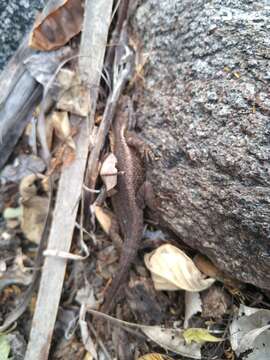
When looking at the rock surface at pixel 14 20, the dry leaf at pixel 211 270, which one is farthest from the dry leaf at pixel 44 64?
the dry leaf at pixel 211 270

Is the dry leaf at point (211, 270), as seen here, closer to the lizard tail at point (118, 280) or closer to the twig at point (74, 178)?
the lizard tail at point (118, 280)

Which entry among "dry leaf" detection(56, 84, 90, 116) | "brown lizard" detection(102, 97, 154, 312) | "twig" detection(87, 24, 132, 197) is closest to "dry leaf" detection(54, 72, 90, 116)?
"dry leaf" detection(56, 84, 90, 116)

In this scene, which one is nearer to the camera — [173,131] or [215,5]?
[215,5]

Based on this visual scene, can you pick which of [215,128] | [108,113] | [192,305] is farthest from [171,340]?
[108,113]

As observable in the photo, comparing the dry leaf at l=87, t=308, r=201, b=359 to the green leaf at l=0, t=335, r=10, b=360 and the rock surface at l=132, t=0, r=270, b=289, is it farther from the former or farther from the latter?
the green leaf at l=0, t=335, r=10, b=360

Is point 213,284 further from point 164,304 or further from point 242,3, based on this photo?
point 242,3

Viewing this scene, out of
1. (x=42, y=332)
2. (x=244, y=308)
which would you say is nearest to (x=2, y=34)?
(x=42, y=332)
